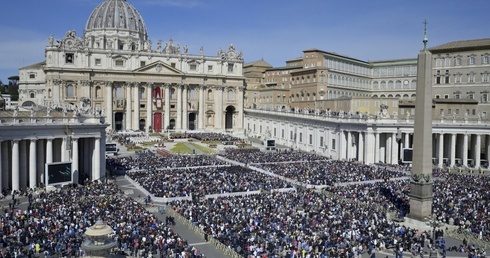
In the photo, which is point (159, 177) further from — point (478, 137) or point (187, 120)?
point (187, 120)

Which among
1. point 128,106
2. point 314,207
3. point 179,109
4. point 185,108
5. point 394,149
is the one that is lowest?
point 314,207

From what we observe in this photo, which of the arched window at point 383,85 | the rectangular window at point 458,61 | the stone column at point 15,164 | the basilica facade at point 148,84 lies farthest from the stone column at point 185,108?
the stone column at point 15,164

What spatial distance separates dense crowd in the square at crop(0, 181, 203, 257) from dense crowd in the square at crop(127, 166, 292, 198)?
5.22 m

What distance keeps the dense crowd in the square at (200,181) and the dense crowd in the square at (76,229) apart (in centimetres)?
522

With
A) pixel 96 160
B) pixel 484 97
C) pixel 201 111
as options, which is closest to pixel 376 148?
pixel 484 97

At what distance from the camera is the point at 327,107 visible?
239ft

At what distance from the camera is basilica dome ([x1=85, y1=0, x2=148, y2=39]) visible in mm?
106125

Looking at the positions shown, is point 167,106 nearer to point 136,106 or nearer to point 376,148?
point 136,106

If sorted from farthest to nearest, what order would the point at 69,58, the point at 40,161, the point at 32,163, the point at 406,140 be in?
the point at 69,58
the point at 406,140
the point at 40,161
the point at 32,163

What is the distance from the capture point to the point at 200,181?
37062 mm

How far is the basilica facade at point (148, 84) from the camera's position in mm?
81062

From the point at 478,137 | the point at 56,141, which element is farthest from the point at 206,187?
the point at 478,137

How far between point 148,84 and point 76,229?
216 feet

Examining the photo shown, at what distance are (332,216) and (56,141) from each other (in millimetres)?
25516
